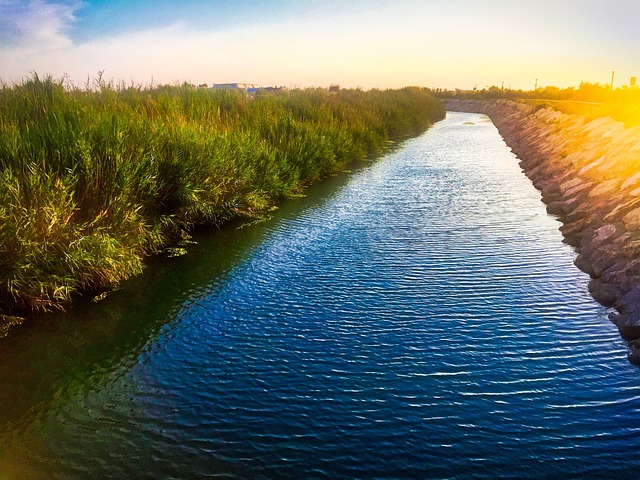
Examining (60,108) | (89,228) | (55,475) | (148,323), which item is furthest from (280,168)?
(55,475)

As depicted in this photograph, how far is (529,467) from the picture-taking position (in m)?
4.29

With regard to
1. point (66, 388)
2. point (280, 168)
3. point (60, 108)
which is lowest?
point (66, 388)

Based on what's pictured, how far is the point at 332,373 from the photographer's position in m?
5.75

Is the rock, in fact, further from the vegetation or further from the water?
the vegetation

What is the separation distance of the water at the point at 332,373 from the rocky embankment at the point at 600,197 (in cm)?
34

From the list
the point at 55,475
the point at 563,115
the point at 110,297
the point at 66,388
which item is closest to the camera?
the point at 55,475

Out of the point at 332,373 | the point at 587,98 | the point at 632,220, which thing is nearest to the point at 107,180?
the point at 332,373

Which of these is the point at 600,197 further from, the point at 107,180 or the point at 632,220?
the point at 107,180

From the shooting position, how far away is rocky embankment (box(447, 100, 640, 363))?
298 inches

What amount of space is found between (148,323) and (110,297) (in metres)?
1.07

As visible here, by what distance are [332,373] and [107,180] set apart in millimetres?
5255

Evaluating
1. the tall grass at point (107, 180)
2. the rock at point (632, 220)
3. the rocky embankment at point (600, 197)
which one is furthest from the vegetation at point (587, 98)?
the tall grass at point (107, 180)

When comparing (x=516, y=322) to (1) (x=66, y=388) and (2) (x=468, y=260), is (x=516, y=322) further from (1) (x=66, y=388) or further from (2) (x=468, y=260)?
(1) (x=66, y=388)

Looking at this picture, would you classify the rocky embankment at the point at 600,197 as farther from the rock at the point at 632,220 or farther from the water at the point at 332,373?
the water at the point at 332,373
